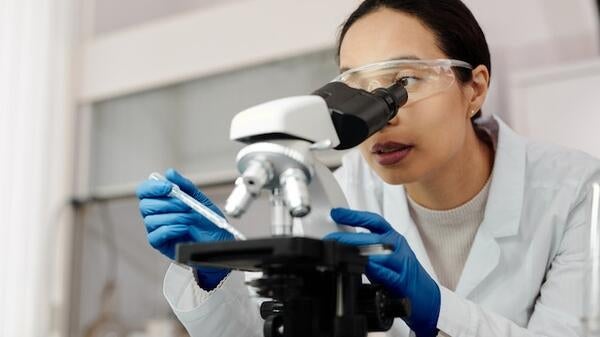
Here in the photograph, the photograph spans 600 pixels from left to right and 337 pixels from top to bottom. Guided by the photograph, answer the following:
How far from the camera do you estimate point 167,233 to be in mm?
1069

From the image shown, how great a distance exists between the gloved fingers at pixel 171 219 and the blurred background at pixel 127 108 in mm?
1300

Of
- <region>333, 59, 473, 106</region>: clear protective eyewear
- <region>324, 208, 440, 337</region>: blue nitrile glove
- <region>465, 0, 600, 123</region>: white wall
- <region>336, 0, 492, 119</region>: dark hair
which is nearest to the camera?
<region>324, 208, 440, 337</region>: blue nitrile glove

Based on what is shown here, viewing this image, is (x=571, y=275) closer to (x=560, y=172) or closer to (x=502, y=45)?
(x=560, y=172)

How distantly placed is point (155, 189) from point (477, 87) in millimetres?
646

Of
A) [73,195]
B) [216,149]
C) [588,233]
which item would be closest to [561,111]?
[216,149]

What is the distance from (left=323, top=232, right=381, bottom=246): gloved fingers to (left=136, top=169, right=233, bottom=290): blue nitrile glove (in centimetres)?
26

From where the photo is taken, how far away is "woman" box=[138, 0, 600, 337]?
1110 millimetres

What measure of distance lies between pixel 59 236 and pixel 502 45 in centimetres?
187

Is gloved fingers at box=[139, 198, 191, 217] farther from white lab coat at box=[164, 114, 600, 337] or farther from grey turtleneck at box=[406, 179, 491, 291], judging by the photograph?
grey turtleneck at box=[406, 179, 491, 291]

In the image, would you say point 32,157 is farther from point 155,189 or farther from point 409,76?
point 409,76

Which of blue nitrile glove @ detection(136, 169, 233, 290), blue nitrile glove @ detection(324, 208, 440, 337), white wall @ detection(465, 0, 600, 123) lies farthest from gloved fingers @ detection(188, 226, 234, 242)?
white wall @ detection(465, 0, 600, 123)

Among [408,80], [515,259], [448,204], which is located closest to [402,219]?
[448,204]

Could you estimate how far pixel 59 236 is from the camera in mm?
2900

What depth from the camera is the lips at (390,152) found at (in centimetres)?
121
